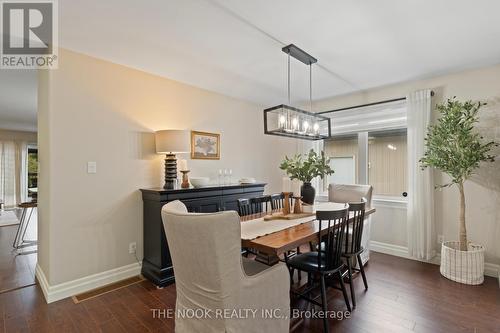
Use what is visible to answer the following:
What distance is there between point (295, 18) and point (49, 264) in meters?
3.21

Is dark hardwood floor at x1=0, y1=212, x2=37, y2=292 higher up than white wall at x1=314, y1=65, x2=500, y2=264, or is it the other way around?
white wall at x1=314, y1=65, x2=500, y2=264

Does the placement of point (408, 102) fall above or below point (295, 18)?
below

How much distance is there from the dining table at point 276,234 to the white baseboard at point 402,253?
2006 mm

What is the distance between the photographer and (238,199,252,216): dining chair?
2.79 metres

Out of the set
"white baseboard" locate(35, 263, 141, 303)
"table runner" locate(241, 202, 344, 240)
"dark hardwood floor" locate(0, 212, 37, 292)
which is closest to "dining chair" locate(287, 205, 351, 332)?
"table runner" locate(241, 202, 344, 240)

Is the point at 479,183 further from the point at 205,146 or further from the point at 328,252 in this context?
the point at 205,146

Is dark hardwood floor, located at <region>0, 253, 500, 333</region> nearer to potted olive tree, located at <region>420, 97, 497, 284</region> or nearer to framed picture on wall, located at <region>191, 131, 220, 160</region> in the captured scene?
potted olive tree, located at <region>420, 97, 497, 284</region>

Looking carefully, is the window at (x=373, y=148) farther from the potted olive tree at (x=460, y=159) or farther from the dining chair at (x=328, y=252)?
the dining chair at (x=328, y=252)

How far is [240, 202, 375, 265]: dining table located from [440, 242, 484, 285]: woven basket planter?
177 centimetres

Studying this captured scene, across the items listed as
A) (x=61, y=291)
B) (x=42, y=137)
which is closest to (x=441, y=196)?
(x=61, y=291)

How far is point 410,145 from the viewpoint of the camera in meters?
3.45

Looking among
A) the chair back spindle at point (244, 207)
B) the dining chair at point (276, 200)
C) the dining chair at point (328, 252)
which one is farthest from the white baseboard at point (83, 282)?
the dining chair at point (328, 252)

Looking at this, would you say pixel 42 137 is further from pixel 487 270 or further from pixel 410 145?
pixel 487 270

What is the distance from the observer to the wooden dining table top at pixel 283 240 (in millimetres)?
1651
